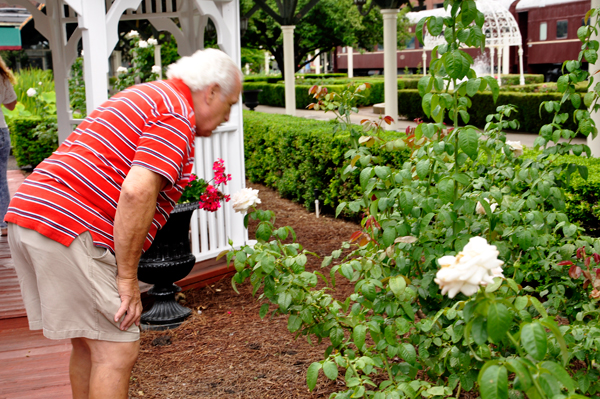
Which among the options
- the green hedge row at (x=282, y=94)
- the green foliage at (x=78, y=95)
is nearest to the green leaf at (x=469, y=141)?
the green foliage at (x=78, y=95)

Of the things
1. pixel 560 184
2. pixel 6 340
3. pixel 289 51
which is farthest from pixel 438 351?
pixel 289 51

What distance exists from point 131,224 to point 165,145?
0.94ft

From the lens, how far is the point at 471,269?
1.30 m

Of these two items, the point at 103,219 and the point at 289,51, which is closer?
the point at 103,219

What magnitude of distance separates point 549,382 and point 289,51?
12.3 metres

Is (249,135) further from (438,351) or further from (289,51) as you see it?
(438,351)

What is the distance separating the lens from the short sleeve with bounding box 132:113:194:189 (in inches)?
78.1

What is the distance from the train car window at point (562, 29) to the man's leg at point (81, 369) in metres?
28.6

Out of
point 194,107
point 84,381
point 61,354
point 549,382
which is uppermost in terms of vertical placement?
point 194,107

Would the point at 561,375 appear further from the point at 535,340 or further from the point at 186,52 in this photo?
the point at 186,52

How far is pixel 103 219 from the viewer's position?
6.86 ft

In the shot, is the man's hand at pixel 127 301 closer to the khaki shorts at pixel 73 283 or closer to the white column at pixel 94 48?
the khaki shorts at pixel 73 283

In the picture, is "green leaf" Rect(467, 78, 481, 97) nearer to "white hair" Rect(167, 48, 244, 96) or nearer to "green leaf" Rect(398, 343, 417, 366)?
"white hair" Rect(167, 48, 244, 96)

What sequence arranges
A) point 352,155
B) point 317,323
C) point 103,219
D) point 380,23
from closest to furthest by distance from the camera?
point 103,219 < point 317,323 < point 352,155 < point 380,23
